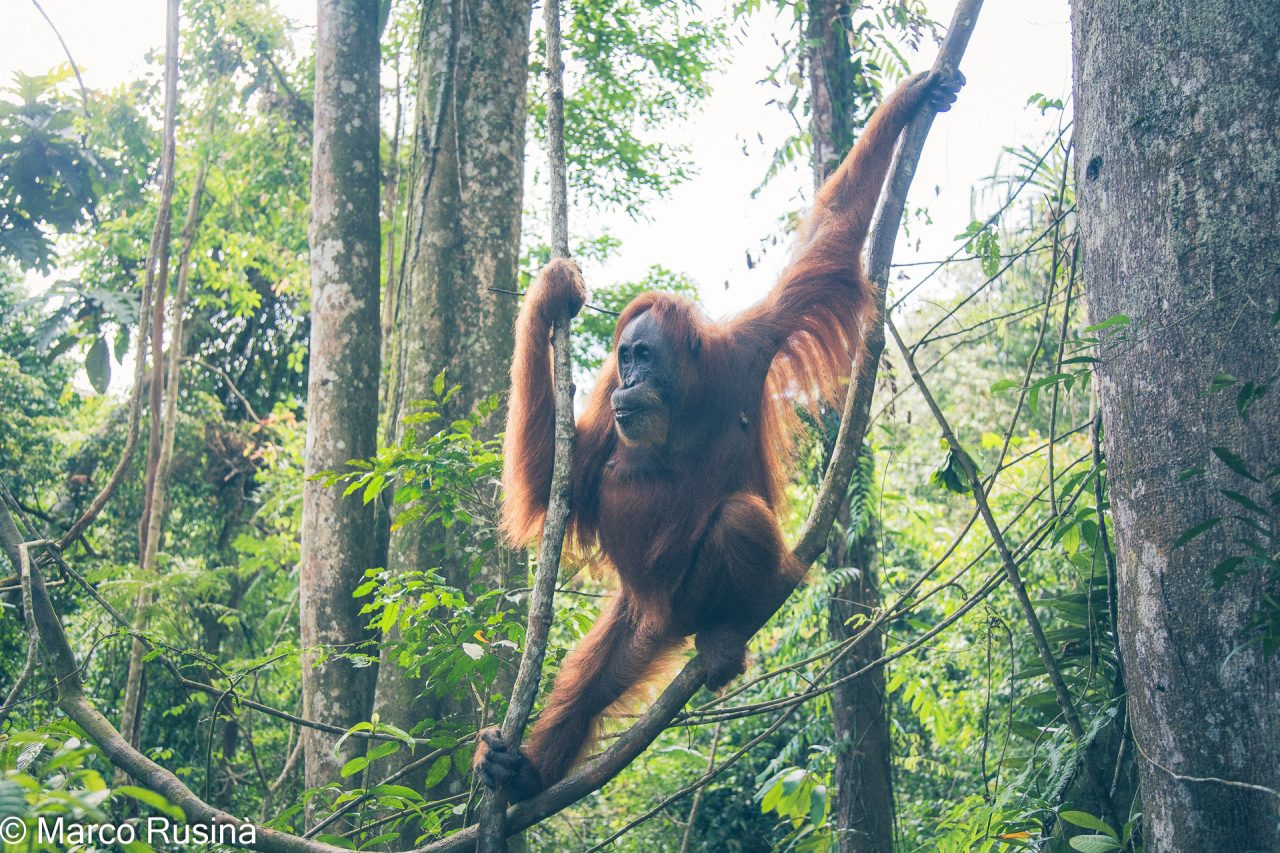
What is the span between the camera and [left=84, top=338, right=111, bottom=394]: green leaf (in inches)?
317

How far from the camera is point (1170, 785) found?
2025mm

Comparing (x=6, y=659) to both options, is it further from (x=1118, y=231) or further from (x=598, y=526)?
(x=1118, y=231)

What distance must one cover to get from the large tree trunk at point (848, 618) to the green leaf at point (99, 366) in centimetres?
596

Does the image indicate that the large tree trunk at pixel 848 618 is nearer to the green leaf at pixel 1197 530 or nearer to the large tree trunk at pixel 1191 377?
the large tree trunk at pixel 1191 377

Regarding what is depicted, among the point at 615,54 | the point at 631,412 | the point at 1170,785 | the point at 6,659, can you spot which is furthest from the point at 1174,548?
the point at 615,54

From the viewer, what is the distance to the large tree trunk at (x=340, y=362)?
4.68m

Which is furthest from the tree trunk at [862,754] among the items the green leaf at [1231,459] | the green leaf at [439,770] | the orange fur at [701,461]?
the green leaf at [1231,459]

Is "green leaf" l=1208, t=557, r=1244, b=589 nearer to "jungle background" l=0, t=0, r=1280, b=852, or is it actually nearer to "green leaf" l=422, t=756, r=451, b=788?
"jungle background" l=0, t=0, r=1280, b=852

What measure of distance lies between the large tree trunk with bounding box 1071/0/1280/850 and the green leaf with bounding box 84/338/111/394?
787 centimetres

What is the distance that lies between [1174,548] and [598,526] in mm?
2188

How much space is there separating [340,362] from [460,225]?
0.93 m

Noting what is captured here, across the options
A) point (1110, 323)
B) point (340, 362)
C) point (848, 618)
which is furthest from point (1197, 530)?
point (340, 362)
